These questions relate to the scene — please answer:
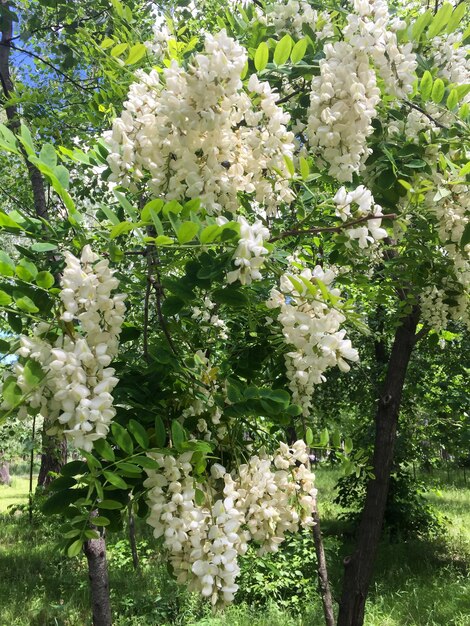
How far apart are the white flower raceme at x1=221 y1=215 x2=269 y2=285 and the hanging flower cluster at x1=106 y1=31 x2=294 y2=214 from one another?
0.16 meters

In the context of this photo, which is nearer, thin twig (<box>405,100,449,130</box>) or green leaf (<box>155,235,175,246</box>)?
green leaf (<box>155,235,175,246</box>)

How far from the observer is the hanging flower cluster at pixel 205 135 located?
3.57 ft

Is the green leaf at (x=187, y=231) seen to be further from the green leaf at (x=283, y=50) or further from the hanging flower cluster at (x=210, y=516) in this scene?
the green leaf at (x=283, y=50)

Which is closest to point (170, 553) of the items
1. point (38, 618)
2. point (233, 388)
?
point (233, 388)

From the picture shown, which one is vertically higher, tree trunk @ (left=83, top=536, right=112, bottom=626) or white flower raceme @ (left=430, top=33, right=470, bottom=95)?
white flower raceme @ (left=430, top=33, right=470, bottom=95)

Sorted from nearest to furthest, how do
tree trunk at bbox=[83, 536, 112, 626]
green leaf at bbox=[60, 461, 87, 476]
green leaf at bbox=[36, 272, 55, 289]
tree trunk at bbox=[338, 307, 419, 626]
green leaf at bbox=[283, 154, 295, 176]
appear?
1. green leaf at bbox=[36, 272, 55, 289]
2. green leaf at bbox=[60, 461, 87, 476]
3. green leaf at bbox=[283, 154, 295, 176]
4. tree trunk at bbox=[83, 536, 112, 626]
5. tree trunk at bbox=[338, 307, 419, 626]

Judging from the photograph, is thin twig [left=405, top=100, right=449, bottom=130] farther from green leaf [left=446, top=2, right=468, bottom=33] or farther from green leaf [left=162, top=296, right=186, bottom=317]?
green leaf [left=162, top=296, right=186, bottom=317]

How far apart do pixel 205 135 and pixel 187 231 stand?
0.26 metres

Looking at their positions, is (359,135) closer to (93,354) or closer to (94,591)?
(93,354)

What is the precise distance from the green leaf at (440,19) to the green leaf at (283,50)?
43cm

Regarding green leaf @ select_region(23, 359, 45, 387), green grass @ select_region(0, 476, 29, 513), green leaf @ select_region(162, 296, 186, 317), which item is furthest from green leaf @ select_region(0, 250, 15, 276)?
green grass @ select_region(0, 476, 29, 513)

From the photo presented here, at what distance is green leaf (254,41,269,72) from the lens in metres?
1.26

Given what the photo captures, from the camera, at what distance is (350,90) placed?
1234 mm

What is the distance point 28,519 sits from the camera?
31.8 ft
